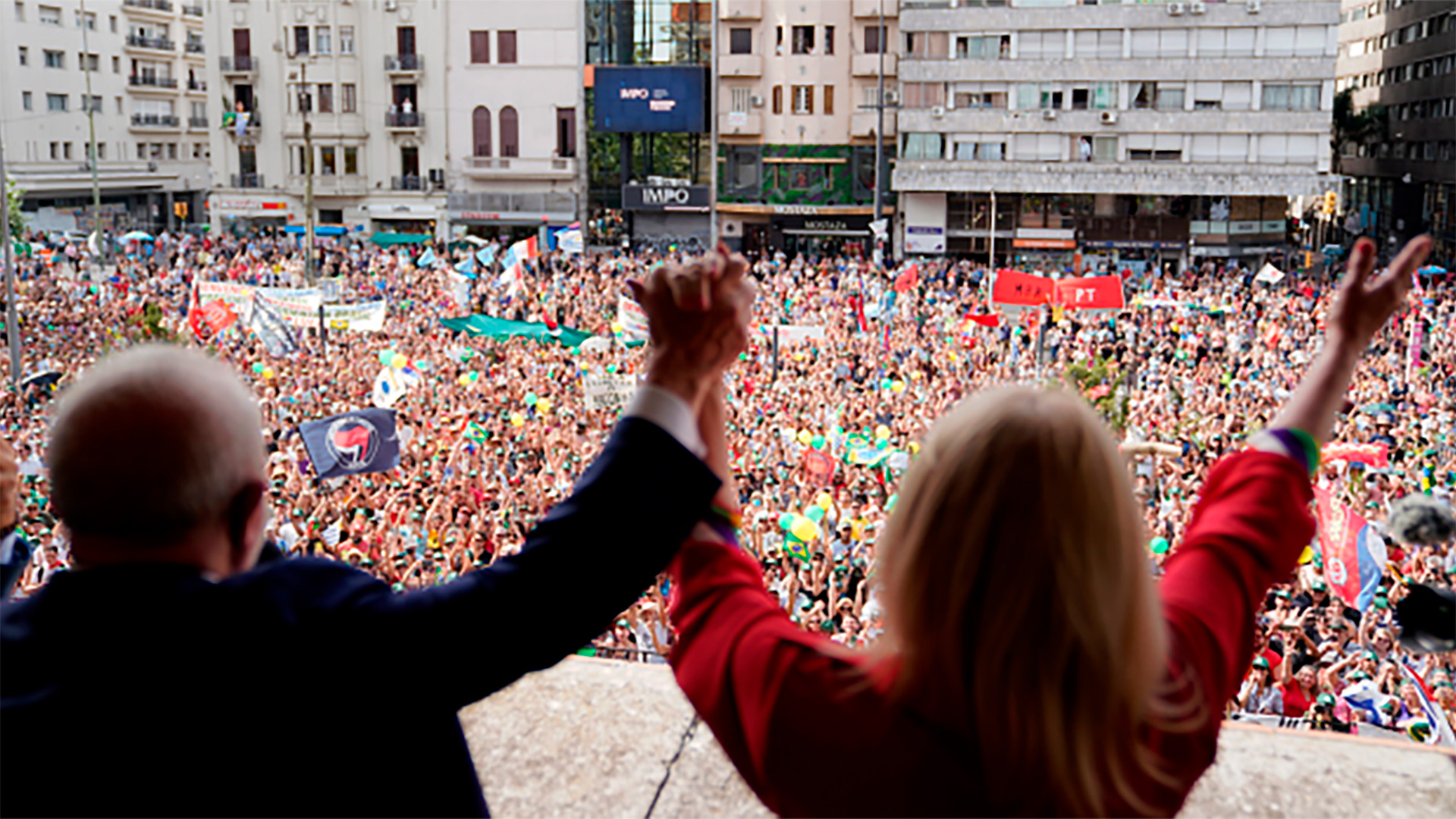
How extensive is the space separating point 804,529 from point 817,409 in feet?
21.4

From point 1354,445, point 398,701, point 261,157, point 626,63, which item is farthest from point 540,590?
point 261,157

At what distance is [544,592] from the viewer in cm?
135

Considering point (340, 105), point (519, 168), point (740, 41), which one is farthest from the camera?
point (340, 105)

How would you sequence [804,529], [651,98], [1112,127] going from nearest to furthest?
[804,529]
[1112,127]
[651,98]

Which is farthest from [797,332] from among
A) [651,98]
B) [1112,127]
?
[651,98]

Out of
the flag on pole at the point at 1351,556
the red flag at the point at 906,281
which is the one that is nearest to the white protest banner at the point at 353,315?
the red flag at the point at 906,281

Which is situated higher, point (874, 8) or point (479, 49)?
point (874, 8)

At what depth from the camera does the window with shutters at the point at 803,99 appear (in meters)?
48.7

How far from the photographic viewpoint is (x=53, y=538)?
10203 millimetres

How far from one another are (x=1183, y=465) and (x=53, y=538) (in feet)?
36.3

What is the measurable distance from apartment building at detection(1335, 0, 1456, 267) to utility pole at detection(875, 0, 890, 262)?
898 inches

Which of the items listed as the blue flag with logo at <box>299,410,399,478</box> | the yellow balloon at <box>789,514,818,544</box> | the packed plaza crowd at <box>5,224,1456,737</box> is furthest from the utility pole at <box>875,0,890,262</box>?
the yellow balloon at <box>789,514,818,544</box>

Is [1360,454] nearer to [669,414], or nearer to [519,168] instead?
[669,414]

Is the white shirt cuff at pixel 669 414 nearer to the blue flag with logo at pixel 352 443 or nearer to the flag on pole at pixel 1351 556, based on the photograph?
the flag on pole at pixel 1351 556
